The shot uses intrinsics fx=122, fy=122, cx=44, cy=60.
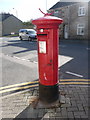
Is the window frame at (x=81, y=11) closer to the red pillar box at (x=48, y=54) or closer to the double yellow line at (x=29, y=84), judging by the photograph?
the double yellow line at (x=29, y=84)

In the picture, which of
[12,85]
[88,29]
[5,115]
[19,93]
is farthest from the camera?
[88,29]

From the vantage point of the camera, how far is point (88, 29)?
58.4ft

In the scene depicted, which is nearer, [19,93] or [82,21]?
[19,93]

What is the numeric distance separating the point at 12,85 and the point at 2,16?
42.2 metres

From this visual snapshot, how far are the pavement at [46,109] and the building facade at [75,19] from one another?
16.2 meters

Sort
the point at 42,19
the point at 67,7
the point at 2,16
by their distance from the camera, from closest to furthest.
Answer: the point at 42,19
the point at 67,7
the point at 2,16

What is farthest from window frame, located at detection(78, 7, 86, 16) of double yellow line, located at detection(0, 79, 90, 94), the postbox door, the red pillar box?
the postbox door

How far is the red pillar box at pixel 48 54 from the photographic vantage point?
270 centimetres

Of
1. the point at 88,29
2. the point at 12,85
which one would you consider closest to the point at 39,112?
the point at 12,85

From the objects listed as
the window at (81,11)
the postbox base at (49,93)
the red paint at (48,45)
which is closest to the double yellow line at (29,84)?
the postbox base at (49,93)

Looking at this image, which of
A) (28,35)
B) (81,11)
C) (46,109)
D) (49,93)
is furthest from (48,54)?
(81,11)

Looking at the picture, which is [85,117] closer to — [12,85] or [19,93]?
[19,93]

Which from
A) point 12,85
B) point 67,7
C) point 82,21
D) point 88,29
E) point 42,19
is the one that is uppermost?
point 67,7

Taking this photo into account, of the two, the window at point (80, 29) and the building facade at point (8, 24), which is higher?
the building facade at point (8, 24)
